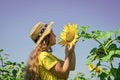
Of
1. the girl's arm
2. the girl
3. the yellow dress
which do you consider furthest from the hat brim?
the girl's arm

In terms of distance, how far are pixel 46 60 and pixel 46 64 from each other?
43 mm

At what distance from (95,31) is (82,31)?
0.15 meters

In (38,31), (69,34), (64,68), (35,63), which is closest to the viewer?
(69,34)

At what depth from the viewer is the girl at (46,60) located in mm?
3602

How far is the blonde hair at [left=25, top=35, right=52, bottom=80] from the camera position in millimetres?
3783

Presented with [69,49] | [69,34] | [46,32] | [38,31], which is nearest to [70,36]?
[69,34]

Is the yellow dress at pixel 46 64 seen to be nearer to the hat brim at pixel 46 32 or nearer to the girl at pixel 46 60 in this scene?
the girl at pixel 46 60

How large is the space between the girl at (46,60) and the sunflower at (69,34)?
0.10 metres

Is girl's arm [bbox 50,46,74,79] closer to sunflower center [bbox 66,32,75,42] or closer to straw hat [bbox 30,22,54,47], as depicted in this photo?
A: sunflower center [bbox 66,32,75,42]

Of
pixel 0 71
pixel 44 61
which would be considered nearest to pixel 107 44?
pixel 44 61

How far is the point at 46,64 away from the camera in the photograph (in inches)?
144

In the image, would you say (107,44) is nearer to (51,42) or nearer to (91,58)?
(91,58)

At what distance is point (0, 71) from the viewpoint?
8977mm

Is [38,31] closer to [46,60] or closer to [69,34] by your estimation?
[46,60]
